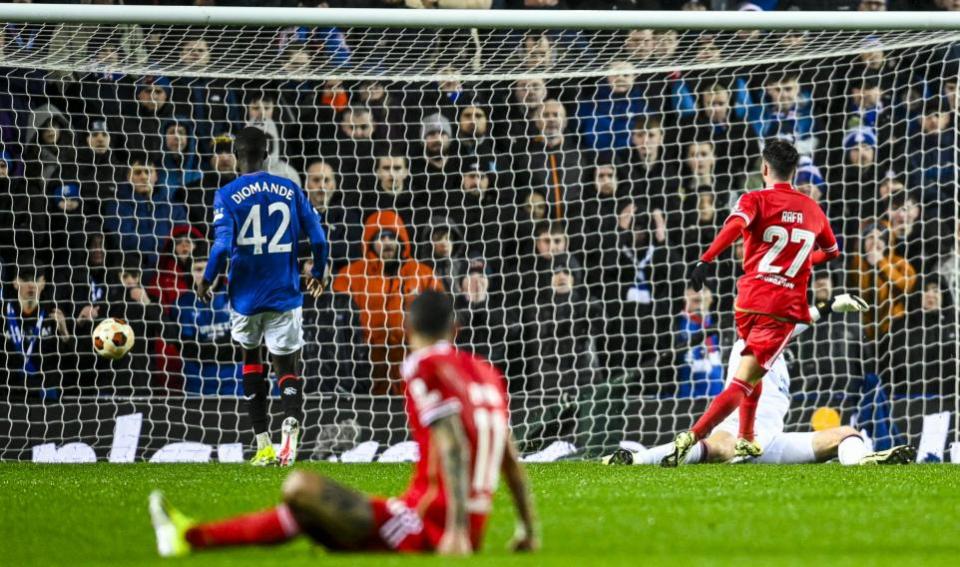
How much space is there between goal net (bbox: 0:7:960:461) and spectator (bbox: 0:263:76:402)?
0.9 inches

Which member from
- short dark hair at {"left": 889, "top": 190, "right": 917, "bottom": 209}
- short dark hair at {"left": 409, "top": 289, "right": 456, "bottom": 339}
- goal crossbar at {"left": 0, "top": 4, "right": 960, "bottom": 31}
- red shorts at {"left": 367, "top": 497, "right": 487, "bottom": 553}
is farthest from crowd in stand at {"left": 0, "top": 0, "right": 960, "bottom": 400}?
red shorts at {"left": 367, "top": 497, "right": 487, "bottom": 553}

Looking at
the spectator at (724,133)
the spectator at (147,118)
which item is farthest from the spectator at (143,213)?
the spectator at (724,133)

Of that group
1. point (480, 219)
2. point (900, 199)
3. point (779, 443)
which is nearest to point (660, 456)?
point (779, 443)

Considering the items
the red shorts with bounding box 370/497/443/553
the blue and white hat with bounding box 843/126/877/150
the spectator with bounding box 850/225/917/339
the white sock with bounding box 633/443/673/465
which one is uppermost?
the blue and white hat with bounding box 843/126/877/150

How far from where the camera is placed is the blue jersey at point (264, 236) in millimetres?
8883

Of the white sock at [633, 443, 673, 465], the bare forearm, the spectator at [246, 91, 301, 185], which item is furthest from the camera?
the spectator at [246, 91, 301, 185]

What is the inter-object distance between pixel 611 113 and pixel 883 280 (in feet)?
8.64

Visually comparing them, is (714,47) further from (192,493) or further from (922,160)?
(192,493)

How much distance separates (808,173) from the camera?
11.6 m

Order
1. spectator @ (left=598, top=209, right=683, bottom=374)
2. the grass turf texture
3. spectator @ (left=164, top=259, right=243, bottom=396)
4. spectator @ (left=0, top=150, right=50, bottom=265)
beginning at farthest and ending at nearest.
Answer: spectator @ (left=598, top=209, right=683, bottom=374) < spectator @ (left=164, top=259, right=243, bottom=396) < spectator @ (left=0, top=150, right=50, bottom=265) < the grass turf texture

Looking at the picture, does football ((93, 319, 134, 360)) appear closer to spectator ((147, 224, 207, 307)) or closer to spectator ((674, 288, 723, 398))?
spectator ((147, 224, 207, 307))

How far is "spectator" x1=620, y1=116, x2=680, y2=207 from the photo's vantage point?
11.6m

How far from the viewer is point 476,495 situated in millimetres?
4176

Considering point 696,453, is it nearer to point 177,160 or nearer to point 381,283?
point 381,283
